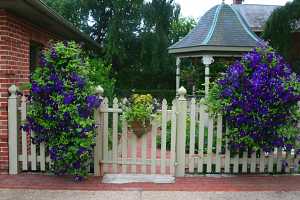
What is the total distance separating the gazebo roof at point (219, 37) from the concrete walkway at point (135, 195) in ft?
20.5

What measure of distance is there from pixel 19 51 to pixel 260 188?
4497 mm

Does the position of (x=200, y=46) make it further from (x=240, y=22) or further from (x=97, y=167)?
(x=97, y=167)

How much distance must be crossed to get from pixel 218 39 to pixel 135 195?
7.08 meters

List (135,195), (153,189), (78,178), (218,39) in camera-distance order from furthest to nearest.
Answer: (218,39), (78,178), (153,189), (135,195)

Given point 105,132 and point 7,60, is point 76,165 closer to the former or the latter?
point 105,132

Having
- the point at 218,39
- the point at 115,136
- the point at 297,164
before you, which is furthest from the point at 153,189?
the point at 218,39

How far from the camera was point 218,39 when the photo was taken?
10578 mm

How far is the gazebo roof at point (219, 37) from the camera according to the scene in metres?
10.4

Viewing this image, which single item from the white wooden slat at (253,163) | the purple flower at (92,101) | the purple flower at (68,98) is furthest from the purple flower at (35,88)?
the white wooden slat at (253,163)

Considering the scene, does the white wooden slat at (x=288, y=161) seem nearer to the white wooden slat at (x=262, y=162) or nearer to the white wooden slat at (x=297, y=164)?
the white wooden slat at (x=297, y=164)

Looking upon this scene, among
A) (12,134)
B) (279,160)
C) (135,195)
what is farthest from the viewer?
(279,160)

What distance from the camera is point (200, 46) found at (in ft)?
34.1

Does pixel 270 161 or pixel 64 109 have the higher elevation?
pixel 64 109

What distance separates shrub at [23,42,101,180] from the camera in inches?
198
